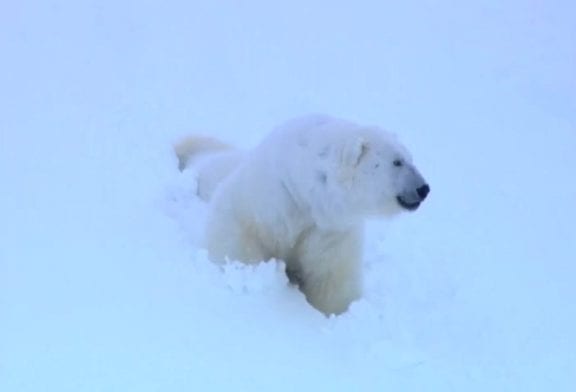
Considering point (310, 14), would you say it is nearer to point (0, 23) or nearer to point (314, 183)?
point (0, 23)

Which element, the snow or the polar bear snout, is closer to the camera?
the snow

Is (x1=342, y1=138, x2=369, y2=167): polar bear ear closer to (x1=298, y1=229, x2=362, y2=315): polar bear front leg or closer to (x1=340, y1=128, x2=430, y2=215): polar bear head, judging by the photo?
(x1=340, y1=128, x2=430, y2=215): polar bear head

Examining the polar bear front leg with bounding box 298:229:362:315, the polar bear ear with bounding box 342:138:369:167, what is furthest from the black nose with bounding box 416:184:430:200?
the polar bear front leg with bounding box 298:229:362:315

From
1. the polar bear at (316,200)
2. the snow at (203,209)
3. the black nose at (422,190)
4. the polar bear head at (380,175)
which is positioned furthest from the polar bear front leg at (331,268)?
the black nose at (422,190)

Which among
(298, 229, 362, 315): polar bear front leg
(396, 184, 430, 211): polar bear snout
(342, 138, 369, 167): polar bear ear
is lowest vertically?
(298, 229, 362, 315): polar bear front leg

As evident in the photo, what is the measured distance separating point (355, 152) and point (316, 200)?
0.96 feet

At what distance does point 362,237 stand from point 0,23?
307 cm

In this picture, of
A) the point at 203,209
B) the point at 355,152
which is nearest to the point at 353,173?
the point at 355,152

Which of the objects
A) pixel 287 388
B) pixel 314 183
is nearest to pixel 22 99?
pixel 314 183

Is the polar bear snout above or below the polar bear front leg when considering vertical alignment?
above

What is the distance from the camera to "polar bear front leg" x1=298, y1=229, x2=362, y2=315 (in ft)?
14.2

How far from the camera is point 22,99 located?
5.16 m

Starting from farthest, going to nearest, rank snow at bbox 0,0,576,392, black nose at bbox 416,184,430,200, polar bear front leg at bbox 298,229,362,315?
polar bear front leg at bbox 298,229,362,315, black nose at bbox 416,184,430,200, snow at bbox 0,0,576,392

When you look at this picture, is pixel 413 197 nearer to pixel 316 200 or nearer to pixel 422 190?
pixel 422 190
